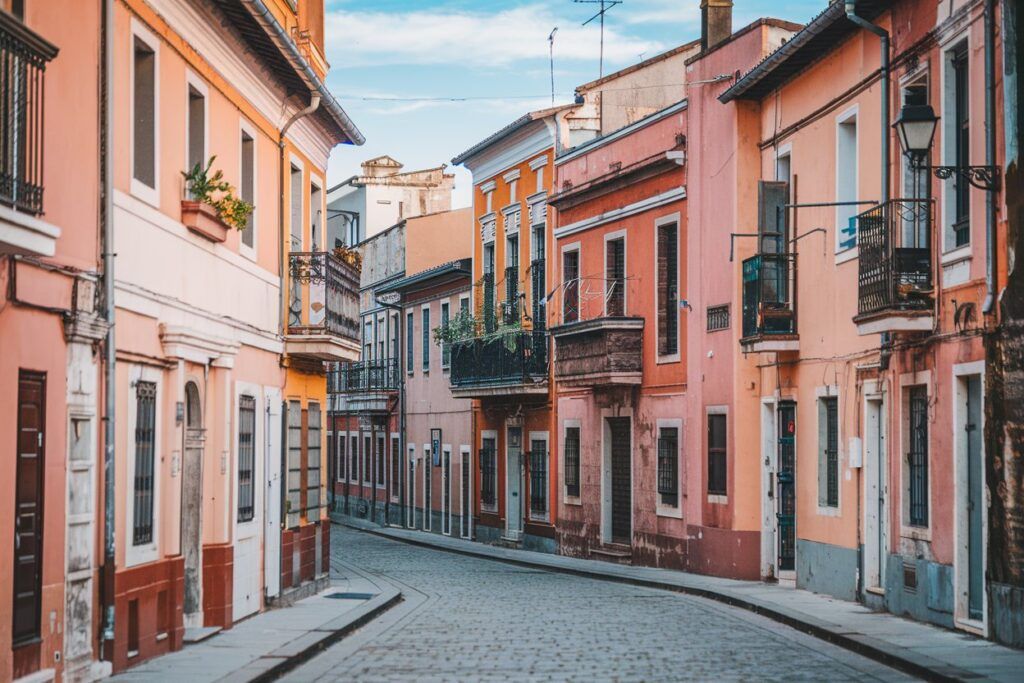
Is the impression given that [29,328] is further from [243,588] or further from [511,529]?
[511,529]

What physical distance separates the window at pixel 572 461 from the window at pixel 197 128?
16685 millimetres

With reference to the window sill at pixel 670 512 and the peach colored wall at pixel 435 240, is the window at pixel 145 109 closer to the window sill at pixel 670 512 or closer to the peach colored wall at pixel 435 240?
the window sill at pixel 670 512

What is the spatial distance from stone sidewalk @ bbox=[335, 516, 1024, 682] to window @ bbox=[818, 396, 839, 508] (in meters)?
1.32

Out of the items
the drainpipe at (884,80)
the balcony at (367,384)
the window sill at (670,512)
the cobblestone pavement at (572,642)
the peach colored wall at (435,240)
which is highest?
the peach colored wall at (435,240)

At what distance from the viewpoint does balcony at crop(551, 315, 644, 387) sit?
94.8ft

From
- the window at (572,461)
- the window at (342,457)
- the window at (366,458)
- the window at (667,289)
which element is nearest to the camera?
the window at (667,289)

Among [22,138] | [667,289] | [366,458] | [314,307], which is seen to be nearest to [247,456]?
[314,307]

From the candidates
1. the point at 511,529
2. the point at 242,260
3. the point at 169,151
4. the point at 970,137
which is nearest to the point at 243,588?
the point at 242,260

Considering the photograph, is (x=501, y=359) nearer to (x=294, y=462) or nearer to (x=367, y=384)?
(x=294, y=462)

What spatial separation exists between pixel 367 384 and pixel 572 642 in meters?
34.2

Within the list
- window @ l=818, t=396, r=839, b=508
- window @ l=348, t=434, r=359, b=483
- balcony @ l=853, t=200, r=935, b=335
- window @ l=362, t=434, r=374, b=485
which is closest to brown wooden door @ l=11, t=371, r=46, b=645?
balcony @ l=853, t=200, r=935, b=335

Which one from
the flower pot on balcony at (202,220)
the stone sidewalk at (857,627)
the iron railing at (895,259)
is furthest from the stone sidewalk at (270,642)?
the iron railing at (895,259)

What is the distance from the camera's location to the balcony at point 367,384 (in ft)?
156

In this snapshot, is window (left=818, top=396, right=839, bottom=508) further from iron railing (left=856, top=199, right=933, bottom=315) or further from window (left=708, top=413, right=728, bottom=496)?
iron railing (left=856, top=199, right=933, bottom=315)
